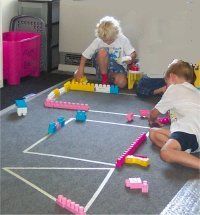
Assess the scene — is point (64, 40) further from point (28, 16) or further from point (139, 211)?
point (139, 211)

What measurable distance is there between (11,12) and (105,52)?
101 cm

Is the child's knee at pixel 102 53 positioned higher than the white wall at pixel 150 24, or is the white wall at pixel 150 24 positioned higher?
the white wall at pixel 150 24

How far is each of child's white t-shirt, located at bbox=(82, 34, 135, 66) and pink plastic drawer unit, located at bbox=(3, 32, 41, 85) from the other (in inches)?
16.7

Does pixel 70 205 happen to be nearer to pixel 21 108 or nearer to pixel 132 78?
pixel 21 108

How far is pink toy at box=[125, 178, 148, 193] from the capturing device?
5.53ft

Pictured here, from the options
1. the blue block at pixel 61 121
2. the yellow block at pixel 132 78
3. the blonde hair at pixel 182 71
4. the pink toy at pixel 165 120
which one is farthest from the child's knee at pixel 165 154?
the yellow block at pixel 132 78

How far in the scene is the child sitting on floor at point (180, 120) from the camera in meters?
1.92

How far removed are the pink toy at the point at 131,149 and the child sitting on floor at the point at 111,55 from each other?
1104 millimetres

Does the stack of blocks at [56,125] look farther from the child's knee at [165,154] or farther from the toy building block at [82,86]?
the toy building block at [82,86]

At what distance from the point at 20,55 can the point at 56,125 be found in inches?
43.7

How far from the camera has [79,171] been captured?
1.83m

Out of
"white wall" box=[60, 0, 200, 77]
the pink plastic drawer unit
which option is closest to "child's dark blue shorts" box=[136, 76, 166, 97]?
"white wall" box=[60, 0, 200, 77]

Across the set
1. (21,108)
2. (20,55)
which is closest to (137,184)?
(21,108)

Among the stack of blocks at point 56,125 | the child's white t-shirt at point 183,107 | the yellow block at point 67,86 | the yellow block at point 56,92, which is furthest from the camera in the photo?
the yellow block at point 67,86
